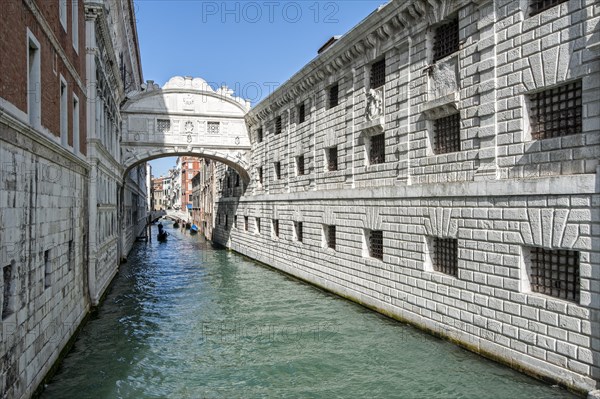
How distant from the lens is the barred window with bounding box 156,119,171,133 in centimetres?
2383

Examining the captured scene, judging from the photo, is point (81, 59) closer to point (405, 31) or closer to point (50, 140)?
point (50, 140)

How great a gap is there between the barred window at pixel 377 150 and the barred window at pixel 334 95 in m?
2.92

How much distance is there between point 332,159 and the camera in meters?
16.2

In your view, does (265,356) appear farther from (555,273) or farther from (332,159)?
(332,159)

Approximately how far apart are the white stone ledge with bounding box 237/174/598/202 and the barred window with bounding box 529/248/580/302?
1029 millimetres

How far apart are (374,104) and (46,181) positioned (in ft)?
27.9

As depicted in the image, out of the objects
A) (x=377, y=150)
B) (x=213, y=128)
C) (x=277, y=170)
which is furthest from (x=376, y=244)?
(x=213, y=128)

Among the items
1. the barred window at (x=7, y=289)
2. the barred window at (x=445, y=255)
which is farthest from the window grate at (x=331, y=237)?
the barred window at (x=7, y=289)

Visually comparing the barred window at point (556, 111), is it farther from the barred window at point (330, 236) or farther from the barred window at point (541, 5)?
the barred window at point (330, 236)

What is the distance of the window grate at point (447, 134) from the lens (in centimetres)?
1013

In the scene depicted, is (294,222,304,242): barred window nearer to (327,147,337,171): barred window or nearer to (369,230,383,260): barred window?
(327,147,337,171): barred window

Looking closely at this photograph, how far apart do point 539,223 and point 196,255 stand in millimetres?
23169

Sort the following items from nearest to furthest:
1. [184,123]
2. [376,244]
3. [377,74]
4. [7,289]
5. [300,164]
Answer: [7,289], [376,244], [377,74], [300,164], [184,123]

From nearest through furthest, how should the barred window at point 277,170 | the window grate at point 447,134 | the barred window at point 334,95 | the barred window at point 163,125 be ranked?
the window grate at point 447,134 < the barred window at point 334,95 < the barred window at point 277,170 < the barred window at point 163,125
